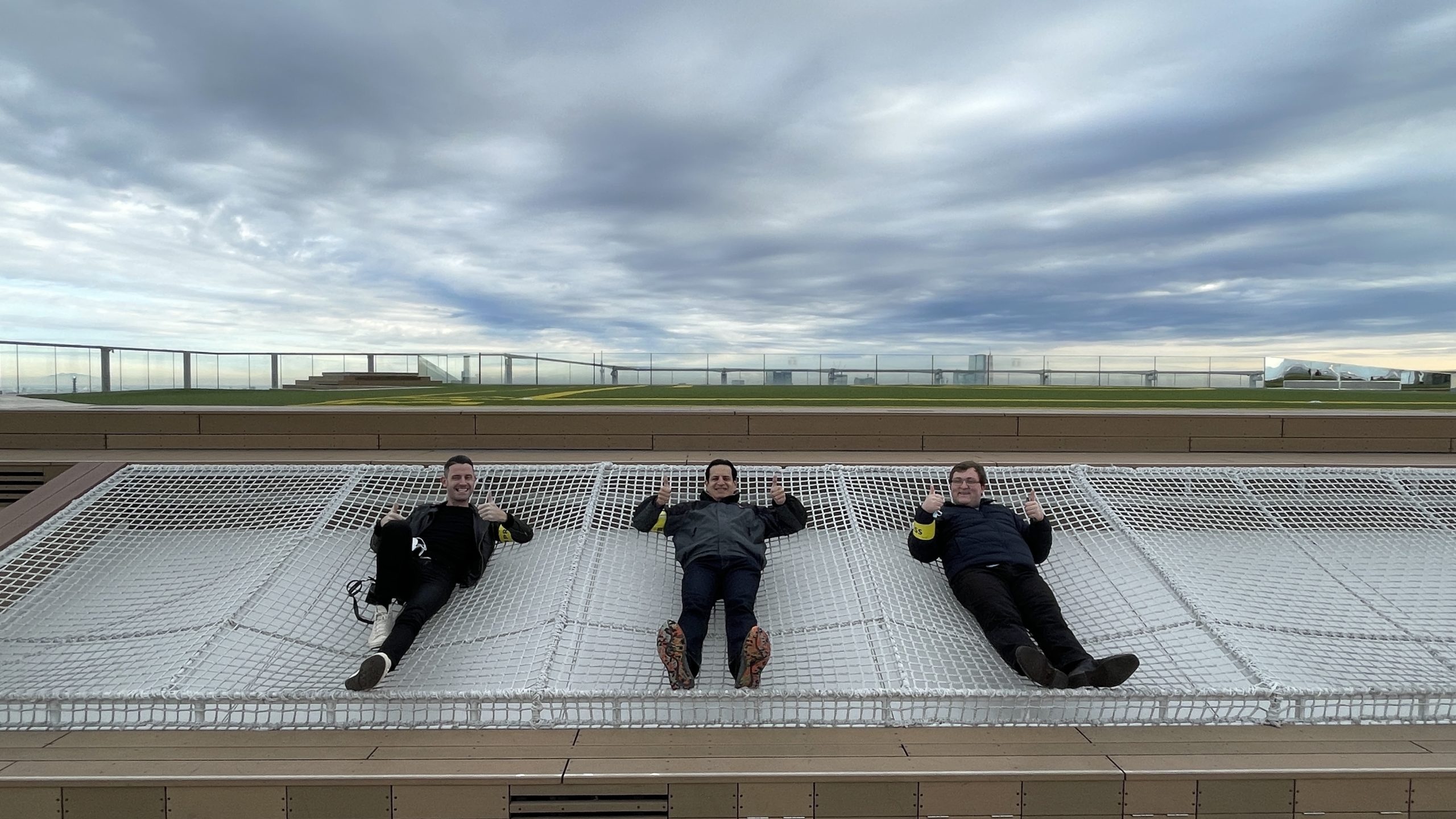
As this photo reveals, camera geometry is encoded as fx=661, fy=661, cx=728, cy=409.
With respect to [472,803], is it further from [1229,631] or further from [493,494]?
[1229,631]

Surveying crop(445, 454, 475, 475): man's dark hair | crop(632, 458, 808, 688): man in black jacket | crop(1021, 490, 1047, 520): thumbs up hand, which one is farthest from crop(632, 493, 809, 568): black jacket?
crop(1021, 490, 1047, 520): thumbs up hand

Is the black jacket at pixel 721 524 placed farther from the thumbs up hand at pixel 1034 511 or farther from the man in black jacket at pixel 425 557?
the thumbs up hand at pixel 1034 511

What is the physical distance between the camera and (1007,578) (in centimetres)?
319

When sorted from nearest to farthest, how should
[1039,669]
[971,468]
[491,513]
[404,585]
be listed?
[1039,669] → [404,585] → [491,513] → [971,468]

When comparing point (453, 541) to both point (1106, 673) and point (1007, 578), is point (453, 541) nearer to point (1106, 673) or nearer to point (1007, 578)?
point (1007, 578)

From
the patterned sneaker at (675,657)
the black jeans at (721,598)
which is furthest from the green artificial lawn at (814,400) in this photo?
the patterned sneaker at (675,657)

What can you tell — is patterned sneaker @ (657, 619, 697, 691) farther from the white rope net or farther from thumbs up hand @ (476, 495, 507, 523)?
thumbs up hand @ (476, 495, 507, 523)

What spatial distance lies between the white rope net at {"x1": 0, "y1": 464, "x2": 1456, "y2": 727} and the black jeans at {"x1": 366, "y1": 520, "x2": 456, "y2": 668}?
174mm

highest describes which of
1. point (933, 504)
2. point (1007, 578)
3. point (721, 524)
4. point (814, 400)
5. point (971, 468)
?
point (814, 400)

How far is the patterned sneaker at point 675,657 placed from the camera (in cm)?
267

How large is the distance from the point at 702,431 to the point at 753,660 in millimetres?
3278

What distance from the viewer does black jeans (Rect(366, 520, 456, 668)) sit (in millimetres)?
3035

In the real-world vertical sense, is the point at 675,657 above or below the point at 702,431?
below

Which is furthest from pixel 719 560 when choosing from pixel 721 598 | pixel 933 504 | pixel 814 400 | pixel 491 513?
pixel 814 400
